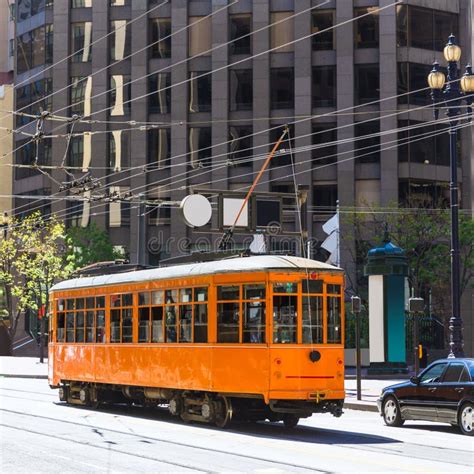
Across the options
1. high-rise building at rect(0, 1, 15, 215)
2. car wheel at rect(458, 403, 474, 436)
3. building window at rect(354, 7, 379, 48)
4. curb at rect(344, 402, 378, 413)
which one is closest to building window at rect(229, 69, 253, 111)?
building window at rect(354, 7, 379, 48)

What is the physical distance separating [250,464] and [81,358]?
40.9 ft

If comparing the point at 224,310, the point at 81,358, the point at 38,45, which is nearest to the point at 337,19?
the point at 38,45

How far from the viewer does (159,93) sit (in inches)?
2346

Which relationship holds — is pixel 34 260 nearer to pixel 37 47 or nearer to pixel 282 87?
pixel 37 47

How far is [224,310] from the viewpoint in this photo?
19.4m

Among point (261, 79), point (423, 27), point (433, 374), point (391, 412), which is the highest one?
point (423, 27)

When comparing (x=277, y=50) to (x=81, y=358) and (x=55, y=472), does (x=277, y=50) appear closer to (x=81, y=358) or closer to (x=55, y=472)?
(x=81, y=358)

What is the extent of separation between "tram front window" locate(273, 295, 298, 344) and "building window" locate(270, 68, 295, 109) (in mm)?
39229

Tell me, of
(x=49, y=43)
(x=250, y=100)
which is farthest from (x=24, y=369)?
(x=49, y=43)

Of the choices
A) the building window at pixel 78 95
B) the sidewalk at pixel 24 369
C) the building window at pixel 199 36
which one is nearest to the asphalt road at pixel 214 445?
the sidewalk at pixel 24 369

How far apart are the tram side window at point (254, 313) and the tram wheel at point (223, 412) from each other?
1.28 metres

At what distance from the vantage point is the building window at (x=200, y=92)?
192ft

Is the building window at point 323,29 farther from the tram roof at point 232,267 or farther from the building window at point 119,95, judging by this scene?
the tram roof at point 232,267

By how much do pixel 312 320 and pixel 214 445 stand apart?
3817mm
